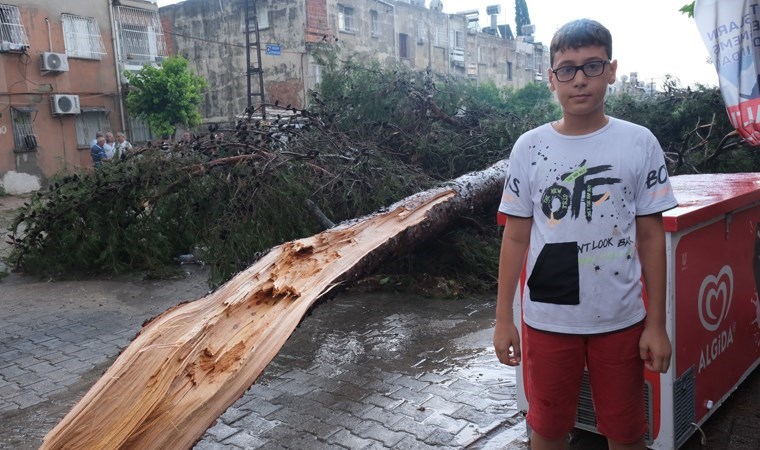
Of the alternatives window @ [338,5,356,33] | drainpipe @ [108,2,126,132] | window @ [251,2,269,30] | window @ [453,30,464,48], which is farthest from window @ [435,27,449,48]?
drainpipe @ [108,2,126,132]

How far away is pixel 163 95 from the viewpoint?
68.7 ft

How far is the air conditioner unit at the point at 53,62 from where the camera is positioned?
1928 centimetres

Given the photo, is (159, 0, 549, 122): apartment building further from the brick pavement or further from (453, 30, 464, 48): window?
the brick pavement

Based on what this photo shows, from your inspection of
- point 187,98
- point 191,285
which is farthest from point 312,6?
point 191,285

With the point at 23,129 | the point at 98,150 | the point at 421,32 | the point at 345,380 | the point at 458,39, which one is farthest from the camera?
the point at 458,39

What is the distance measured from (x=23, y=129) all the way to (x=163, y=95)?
4.42 metres

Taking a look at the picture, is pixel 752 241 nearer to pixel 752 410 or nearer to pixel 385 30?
pixel 752 410

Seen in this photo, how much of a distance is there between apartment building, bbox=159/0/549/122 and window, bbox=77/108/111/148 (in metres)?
5.73

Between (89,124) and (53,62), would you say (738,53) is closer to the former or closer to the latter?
(53,62)

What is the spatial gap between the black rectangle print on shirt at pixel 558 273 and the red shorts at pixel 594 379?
0.13 metres

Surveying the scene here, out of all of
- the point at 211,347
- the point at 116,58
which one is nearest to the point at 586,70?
the point at 211,347

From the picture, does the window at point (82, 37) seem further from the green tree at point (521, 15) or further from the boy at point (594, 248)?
the green tree at point (521, 15)

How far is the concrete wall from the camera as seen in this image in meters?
18.6

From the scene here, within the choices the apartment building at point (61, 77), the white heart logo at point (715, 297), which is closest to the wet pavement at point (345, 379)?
the white heart logo at point (715, 297)
